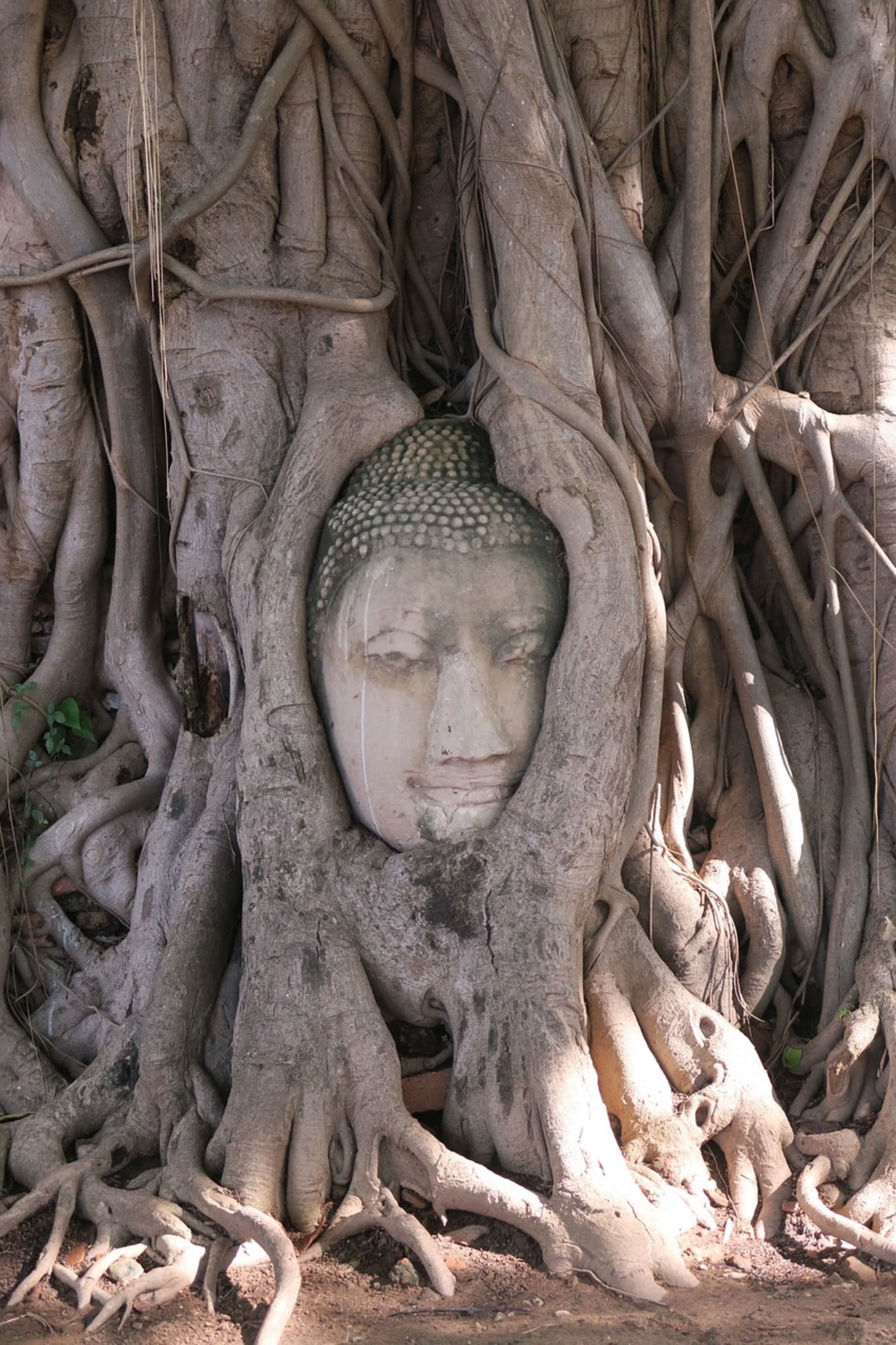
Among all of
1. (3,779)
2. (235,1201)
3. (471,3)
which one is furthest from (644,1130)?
(471,3)

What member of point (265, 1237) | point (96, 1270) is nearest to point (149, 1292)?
point (96, 1270)

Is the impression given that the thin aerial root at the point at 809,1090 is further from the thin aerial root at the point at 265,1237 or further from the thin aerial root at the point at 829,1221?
the thin aerial root at the point at 265,1237

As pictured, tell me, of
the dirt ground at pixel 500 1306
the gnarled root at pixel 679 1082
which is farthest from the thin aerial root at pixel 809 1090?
the dirt ground at pixel 500 1306

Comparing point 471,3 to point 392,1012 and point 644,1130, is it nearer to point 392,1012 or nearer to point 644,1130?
point 392,1012

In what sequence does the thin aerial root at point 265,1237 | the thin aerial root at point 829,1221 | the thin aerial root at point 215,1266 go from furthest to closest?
the thin aerial root at point 829,1221, the thin aerial root at point 215,1266, the thin aerial root at point 265,1237

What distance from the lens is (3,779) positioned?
155 inches

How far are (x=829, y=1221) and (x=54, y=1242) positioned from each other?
1542 mm

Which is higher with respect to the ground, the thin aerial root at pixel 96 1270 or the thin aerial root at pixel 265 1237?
the thin aerial root at pixel 265 1237

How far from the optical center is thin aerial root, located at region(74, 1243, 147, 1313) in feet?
8.68

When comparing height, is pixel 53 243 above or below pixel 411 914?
above

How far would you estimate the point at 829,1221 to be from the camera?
9.23 ft

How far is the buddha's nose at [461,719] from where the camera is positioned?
10.2 feet

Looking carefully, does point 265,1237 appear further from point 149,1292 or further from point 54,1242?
point 54,1242

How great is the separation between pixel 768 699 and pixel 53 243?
2.20 m
